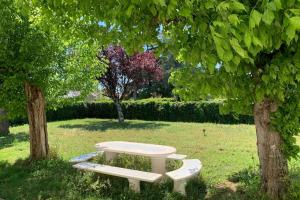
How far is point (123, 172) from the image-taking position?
752 cm

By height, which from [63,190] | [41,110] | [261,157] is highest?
[41,110]

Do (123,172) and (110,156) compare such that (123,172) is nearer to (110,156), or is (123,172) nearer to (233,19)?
(110,156)

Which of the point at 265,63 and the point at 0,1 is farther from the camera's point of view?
the point at 0,1

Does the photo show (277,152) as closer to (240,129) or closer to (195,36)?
(195,36)

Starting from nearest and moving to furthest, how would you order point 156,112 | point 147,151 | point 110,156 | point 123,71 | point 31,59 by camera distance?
point 147,151 → point 110,156 → point 31,59 → point 123,71 → point 156,112

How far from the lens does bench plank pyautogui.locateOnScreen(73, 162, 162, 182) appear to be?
7.03 m

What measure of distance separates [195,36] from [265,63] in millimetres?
1358

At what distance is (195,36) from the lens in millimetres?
4176

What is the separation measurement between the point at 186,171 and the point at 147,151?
1.20 m

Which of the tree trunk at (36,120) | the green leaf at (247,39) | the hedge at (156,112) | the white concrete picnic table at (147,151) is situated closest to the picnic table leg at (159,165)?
the white concrete picnic table at (147,151)

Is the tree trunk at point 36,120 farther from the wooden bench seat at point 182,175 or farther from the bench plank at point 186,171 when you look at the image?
the wooden bench seat at point 182,175

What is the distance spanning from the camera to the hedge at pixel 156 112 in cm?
2181

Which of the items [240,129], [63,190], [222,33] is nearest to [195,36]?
[222,33]

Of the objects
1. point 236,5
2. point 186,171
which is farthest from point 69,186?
point 236,5
